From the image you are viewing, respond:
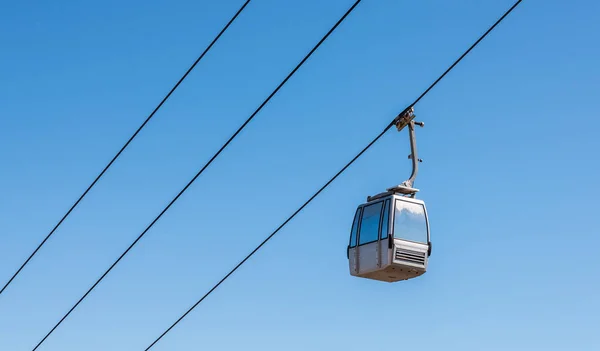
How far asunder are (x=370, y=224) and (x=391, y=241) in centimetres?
101

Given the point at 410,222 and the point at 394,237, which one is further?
the point at 410,222

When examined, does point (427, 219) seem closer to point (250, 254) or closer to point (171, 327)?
point (250, 254)

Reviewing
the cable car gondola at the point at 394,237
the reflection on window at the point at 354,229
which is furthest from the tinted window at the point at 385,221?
the reflection on window at the point at 354,229

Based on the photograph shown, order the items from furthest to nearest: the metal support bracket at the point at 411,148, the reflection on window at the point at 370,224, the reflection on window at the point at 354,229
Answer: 1. the reflection on window at the point at 354,229
2. the reflection on window at the point at 370,224
3. the metal support bracket at the point at 411,148

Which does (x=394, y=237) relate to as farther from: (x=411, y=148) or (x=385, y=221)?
(x=411, y=148)

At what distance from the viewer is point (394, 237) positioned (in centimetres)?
1806

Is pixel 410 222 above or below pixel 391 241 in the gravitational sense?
above

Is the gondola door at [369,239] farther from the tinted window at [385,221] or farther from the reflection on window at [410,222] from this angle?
the reflection on window at [410,222]

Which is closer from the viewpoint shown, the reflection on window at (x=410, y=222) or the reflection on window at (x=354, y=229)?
the reflection on window at (x=410, y=222)

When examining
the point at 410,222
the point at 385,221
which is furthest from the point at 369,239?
the point at 410,222

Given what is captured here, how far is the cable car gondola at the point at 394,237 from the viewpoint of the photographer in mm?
17859

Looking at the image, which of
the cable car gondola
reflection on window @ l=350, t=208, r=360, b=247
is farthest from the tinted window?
reflection on window @ l=350, t=208, r=360, b=247

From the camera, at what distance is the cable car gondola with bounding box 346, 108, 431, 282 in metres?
17.9

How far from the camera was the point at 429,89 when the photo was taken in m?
13.1
